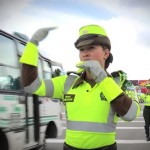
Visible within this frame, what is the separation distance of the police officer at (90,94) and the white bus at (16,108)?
274 centimetres

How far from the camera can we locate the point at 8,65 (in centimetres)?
638

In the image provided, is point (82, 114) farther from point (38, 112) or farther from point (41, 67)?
point (41, 67)

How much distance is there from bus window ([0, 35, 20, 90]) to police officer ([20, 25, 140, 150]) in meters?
3.03

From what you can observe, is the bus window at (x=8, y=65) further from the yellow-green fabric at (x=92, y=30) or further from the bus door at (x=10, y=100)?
the yellow-green fabric at (x=92, y=30)

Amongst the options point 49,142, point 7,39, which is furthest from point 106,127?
point 49,142

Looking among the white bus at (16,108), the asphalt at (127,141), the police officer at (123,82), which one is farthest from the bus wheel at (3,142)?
the asphalt at (127,141)

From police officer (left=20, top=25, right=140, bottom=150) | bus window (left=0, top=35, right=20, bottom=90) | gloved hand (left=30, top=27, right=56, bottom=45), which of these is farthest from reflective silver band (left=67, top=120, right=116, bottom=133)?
bus window (left=0, top=35, right=20, bottom=90)

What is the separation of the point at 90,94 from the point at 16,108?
10.8 ft

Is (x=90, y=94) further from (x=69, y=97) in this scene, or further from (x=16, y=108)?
(x=16, y=108)

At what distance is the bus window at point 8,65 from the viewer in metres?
6.16

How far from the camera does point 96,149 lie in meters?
2.96

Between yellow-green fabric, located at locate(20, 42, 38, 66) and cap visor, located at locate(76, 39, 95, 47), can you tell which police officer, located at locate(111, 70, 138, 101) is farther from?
yellow-green fabric, located at locate(20, 42, 38, 66)

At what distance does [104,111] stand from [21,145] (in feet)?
11.8

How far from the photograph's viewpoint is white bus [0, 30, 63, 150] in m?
5.83
